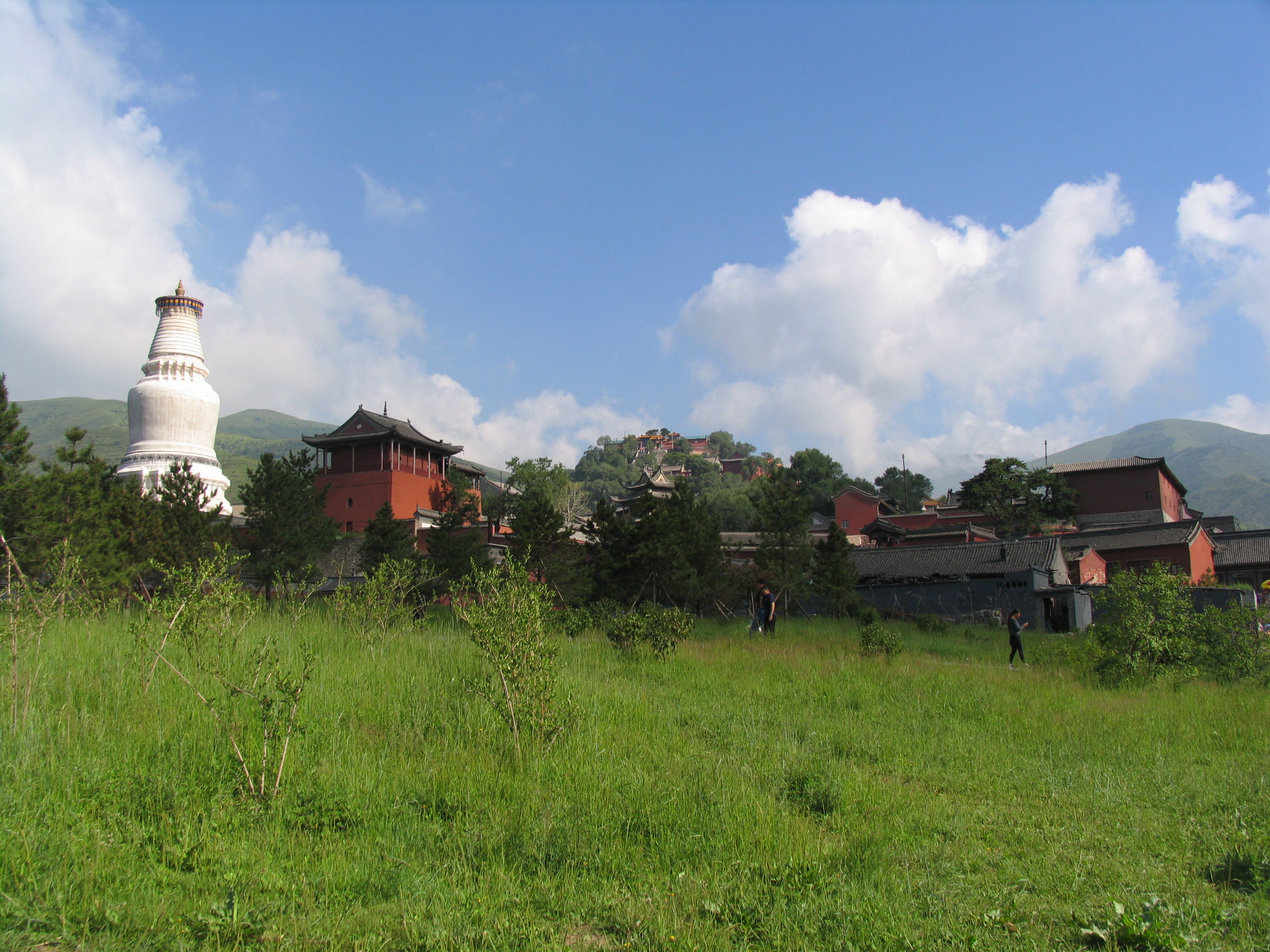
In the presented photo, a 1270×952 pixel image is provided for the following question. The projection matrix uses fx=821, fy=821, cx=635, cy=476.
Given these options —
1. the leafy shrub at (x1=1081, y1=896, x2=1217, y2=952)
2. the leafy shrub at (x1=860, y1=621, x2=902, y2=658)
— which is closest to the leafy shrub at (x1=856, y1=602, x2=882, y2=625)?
the leafy shrub at (x1=860, y1=621, x2=902, y2=658)

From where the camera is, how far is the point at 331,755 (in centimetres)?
582

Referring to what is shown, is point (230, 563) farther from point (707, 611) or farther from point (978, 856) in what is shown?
point (707, 611)

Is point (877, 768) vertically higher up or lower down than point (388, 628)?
lower down

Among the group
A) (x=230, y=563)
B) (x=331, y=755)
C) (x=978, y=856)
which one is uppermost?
(x=230, y=563)

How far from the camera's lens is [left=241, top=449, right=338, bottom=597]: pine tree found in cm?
2411

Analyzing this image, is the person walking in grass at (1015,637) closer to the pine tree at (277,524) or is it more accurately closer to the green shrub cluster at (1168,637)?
the green shrub cluster at (1168,637)

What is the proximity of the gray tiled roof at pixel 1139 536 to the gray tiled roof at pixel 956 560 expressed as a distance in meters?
6.27

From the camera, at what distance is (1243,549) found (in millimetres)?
39188

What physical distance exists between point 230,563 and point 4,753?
2.99m

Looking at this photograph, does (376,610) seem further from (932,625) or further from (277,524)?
(932,625)

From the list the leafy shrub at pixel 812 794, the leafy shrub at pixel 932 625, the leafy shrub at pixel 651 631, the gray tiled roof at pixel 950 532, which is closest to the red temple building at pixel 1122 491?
the gray tiled roof at pixel 950 532

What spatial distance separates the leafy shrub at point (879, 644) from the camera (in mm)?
13812

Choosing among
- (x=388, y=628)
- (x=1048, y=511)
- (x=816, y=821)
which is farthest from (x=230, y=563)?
(x=1048, y=511)

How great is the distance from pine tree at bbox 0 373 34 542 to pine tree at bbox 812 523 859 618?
20379 millimetres
